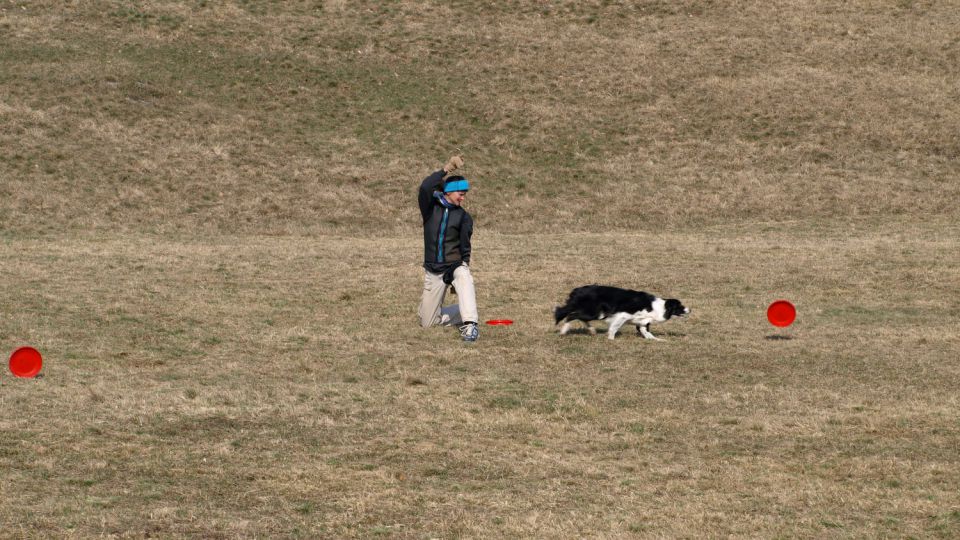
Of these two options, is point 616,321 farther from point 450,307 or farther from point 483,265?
point 483,265

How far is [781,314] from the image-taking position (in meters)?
18.2

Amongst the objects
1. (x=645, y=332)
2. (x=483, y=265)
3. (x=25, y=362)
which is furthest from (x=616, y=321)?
(x=25, y=362)

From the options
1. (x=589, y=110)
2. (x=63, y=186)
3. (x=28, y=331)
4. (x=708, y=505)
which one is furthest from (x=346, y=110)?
(x=708, y=505)

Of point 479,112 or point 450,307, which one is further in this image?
point 479,112

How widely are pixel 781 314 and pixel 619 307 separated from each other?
2872 mm

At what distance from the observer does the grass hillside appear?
35.5m

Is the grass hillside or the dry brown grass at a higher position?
the grass hillside

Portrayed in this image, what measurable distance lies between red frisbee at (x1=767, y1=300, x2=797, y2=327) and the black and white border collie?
5.71ft

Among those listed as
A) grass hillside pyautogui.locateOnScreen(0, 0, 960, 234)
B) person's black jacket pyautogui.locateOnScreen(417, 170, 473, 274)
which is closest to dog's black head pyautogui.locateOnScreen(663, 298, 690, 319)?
person's black jacket pyautogui.locateOnScreen(417, 170, 473, 274)

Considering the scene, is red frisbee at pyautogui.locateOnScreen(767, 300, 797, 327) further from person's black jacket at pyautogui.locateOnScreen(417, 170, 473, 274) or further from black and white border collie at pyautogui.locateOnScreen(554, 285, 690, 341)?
person's black jacket at pyautogui.locateOnScreen(417, 170, 473, 274)

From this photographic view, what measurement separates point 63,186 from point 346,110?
12332 mm

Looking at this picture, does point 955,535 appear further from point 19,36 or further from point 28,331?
point 19,36

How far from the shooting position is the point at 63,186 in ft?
112

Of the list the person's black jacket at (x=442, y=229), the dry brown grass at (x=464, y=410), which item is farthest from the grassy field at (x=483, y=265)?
the person's black jacket at (x=442, y=229)
